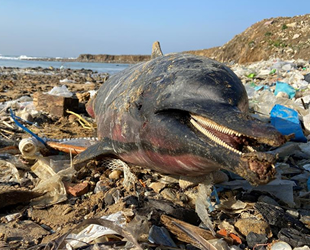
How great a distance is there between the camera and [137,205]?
8.71ft

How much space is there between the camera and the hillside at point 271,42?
70.1 ft

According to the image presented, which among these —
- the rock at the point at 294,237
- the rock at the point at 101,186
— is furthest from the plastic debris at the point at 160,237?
the rock at the point at 101,186

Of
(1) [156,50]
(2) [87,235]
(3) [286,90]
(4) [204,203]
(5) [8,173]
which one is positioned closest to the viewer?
(2) [87,235]

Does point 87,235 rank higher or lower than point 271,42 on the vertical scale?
lower

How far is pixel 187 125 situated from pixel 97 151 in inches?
55.9

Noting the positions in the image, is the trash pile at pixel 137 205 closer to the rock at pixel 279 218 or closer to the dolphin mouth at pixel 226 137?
the rock at pixel 279 218

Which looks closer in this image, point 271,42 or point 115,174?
point 115,174

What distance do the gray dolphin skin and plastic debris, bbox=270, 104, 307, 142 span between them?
2.02 metres

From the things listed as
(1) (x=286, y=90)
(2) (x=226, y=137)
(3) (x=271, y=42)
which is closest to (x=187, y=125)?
(2) (x=226, y=137)

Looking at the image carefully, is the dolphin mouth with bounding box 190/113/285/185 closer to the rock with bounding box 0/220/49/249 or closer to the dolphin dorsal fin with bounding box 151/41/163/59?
the rock with bounding box 0/220/49/249

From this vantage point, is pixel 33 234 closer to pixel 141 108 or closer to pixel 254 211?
pixel 141 108

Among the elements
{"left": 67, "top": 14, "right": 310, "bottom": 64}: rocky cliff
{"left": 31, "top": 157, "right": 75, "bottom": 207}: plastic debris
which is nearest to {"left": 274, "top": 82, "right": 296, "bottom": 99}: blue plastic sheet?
{"left": 31, "top": 157, "right": 75, "bottom": 207}: plastic debris

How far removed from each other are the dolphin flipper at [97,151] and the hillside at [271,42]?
1795cm

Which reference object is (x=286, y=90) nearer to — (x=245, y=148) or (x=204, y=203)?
(x=204, y=203)
